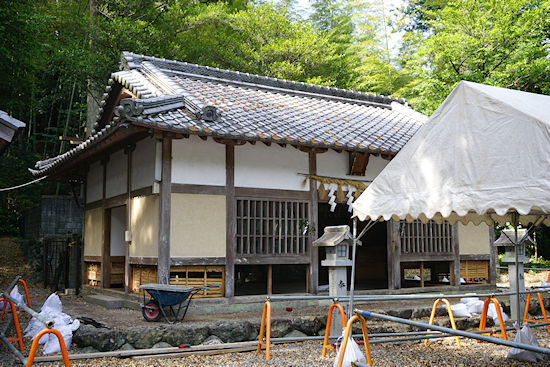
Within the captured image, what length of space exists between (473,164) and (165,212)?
6354 millimetres

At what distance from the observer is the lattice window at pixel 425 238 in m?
12.1

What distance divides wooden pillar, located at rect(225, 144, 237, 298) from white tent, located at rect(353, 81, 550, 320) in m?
4.85

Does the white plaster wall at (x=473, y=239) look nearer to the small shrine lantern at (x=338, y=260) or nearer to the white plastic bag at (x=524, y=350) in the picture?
the small shrine lantern at (x=338, y=260)

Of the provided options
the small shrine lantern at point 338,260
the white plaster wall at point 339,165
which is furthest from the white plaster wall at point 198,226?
the white plaster wall at point 339,165

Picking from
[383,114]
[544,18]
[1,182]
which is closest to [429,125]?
[383,114]

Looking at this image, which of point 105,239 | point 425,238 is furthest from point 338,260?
point 105,239

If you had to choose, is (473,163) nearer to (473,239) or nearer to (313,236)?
(313,236)

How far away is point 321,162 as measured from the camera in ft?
37.3

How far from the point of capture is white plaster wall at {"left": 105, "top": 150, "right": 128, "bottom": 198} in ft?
37.7

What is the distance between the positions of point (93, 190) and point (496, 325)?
11.1m

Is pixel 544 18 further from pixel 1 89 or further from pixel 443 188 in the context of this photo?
pixel 1 89

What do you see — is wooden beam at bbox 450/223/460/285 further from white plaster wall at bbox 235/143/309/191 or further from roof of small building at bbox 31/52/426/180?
white plaster wall at bbox 235/143/309/191

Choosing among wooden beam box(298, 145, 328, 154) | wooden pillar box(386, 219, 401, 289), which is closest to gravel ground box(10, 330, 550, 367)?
wooden pillar box(386, 219, 401, 289)

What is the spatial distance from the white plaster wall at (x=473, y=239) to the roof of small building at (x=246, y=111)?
10.3 feet
